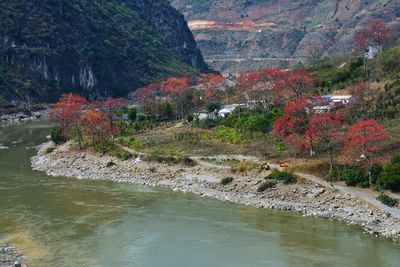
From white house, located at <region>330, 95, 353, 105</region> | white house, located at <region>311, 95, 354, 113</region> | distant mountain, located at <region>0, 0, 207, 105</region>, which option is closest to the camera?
white house, located at <region>311, 95, 354, 113</region>

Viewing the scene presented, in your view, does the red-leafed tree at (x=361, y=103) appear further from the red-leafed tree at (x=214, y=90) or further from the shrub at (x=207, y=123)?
the red-leafed tree at (x=214, y=90)

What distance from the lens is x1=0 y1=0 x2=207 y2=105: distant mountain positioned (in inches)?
5167

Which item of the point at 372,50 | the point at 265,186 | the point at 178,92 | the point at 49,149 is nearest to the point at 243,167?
the point at 265,186

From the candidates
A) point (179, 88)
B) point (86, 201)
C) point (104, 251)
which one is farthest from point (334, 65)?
point (104, 251)

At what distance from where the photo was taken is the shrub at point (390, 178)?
3478cm

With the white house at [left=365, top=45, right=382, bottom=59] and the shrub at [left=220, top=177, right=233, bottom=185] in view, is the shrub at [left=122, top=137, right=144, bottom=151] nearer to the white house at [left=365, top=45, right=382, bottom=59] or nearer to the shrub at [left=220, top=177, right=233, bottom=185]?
the shrub at [left=220, top=177, right=233, bottom=185]

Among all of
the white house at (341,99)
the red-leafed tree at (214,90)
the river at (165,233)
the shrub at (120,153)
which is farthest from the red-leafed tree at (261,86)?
the river at (165,233)

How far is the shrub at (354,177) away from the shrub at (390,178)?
44.2 inches

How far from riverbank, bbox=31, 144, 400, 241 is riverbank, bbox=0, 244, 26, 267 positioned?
14.6 meters

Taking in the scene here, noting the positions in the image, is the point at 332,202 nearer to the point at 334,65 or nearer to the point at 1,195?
the point at 1,195

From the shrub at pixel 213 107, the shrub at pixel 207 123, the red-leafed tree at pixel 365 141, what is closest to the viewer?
the red-leafed tree at pixel 365 141

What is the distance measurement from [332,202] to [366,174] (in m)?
3.45

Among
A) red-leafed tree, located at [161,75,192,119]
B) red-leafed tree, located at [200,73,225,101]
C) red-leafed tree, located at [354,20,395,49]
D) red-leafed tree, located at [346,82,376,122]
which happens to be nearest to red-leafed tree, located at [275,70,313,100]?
red-leafed tree, located at [346,82,376,122]

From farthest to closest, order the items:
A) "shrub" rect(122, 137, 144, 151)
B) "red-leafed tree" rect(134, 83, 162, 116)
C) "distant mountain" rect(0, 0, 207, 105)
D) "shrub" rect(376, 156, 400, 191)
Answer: "distant mountain" rect(0, 0, 207, 105)
"red-leafed tree" rect(134, 83, 162, 116)
"shrub" rect(122, 137, 144, 151)
"shrub" rect(376, 156, 400, 191)
